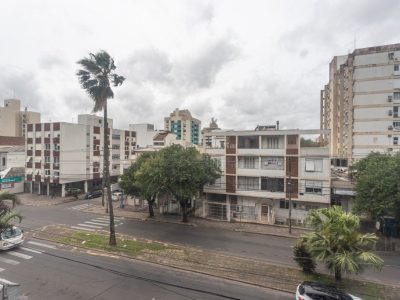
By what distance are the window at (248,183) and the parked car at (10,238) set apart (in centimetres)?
2268

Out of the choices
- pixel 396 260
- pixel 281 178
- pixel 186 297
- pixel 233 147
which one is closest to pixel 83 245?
pixel 186 297

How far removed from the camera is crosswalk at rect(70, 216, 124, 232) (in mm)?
28734

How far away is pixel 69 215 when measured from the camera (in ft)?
116

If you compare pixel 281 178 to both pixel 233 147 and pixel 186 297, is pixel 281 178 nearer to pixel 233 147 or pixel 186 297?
pixel 233 147

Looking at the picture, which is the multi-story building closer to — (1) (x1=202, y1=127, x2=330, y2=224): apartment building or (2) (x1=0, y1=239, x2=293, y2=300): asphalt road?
(1) (x1=202, y1=127, x2=330, y2=224): apartment building

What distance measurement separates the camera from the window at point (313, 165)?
94.3ft

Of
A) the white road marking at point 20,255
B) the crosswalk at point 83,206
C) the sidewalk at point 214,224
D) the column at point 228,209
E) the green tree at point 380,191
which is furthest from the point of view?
the crosswalk at point 83,206

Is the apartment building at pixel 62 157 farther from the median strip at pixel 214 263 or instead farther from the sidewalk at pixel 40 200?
the median strip at pixel 214 263

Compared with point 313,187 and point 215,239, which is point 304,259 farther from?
point 313,187

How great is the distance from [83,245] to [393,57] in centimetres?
5810

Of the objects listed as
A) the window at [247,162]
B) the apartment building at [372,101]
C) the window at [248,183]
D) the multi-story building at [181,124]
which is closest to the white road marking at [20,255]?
the window at [248,183]

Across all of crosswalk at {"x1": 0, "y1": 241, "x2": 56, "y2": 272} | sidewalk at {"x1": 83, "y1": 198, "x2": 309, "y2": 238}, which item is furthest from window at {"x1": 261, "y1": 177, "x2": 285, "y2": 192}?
crosswalk at {"x1": 0, "y1": 241, "x2": 56, "y2": 272}

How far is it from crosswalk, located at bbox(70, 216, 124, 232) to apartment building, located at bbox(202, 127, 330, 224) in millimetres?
11071

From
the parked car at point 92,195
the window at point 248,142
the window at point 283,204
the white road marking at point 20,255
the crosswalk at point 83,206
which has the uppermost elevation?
the window at point 248,142
